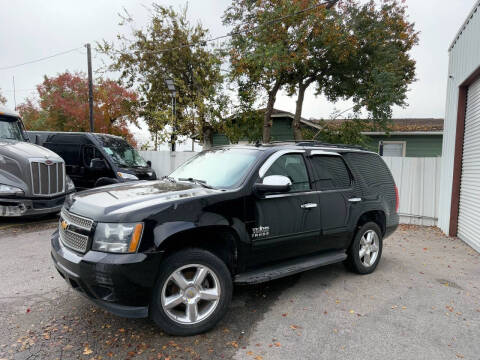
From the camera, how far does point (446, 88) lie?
8633mm

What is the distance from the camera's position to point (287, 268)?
3738 mm

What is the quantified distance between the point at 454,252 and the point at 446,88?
15.0 ft

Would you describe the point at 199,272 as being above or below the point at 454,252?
above

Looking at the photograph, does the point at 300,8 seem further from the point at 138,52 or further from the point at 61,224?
the point at 61,224

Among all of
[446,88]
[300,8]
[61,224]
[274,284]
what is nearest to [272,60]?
[300,8]

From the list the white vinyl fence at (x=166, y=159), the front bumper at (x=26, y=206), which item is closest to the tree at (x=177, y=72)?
the white vinyl fence at (x=166, y=159)

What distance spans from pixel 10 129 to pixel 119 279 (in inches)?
319

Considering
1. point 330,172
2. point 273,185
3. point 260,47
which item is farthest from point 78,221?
point 260,47

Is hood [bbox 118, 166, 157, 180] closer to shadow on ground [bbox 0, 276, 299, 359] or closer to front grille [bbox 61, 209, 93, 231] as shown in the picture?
shadow on ground [bbox 0, 276, 299, 359]

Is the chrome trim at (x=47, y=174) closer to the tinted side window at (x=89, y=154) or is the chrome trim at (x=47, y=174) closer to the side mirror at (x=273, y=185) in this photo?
the tinted side window at (x=89, y=154)

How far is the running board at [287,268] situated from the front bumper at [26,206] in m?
5.87

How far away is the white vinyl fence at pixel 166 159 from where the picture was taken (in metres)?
13.9

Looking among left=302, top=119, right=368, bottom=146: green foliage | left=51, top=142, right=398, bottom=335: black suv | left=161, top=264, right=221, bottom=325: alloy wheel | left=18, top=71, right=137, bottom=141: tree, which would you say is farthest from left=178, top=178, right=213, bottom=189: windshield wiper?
left=18, top=71, right=137, bottom=141: tree

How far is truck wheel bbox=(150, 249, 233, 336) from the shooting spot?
2869mm
